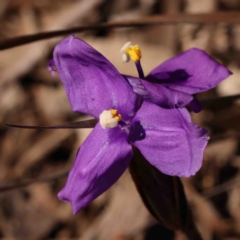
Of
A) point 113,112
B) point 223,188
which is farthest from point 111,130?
point 223,188

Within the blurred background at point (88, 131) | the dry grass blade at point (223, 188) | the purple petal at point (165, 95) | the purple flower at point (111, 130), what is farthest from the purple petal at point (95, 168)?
the dry grass blade at point (223, 188)

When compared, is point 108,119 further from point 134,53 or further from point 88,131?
point 88,131

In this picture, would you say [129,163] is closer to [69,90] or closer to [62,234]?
[69,90]

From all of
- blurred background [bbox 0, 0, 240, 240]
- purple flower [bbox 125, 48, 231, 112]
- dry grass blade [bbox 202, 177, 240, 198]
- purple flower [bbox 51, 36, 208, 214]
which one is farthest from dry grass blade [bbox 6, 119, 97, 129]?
dry grass blade [bbox 202, 177, 240, 198]

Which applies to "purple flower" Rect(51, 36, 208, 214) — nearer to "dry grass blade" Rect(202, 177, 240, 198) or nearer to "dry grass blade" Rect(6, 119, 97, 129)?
"dry grass blade" Rect(6, 119, 97, 129)

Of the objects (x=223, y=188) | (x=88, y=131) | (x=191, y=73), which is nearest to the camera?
(x=191, y=73)
